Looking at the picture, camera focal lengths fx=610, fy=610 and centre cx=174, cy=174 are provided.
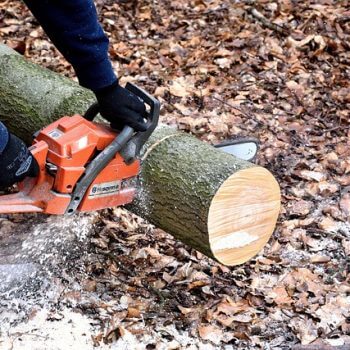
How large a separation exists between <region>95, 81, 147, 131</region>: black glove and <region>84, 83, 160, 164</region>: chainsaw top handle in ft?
0.15

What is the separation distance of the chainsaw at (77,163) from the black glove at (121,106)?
0.05 m

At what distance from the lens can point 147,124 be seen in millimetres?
3201

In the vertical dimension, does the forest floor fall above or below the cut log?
below

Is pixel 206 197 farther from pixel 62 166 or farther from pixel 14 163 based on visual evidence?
pixel 14 163

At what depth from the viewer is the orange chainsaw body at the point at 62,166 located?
3.05m

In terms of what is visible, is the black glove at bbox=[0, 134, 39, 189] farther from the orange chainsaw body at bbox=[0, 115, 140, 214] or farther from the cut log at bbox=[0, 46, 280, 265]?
the cut log at bbox=[0, 46, 280, 265]

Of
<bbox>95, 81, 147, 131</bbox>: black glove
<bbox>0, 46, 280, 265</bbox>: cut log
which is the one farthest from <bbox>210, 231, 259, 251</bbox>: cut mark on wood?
<bbox>95, 81, 147, 131</bbox>: black glove

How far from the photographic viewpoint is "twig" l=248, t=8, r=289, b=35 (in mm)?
6239

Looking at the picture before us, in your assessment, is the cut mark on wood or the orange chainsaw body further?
the cut mark on wood

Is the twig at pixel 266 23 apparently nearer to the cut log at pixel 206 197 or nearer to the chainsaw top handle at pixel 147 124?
the cut log at pixel 206 197

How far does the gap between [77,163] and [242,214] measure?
939 millimetres

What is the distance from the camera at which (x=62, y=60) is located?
596 centimetres

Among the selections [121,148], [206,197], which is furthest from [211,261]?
[121,148]

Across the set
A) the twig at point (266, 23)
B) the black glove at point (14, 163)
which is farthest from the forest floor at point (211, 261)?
the black glove at point (14, 163)
